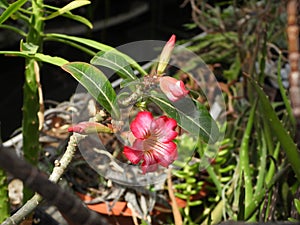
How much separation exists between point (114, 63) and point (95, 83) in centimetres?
7

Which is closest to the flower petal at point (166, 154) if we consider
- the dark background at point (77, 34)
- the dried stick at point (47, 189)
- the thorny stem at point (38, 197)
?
the thorny stem at point (38, 197)

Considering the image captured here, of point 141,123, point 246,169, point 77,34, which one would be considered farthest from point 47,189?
point 77,34

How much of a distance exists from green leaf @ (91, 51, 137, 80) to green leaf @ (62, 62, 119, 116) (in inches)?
1.8

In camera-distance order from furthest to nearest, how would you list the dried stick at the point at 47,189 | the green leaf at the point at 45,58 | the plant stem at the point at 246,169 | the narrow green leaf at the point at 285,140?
the plant stem at the point at 246,169
the narrow green leaf at the point at 285,140
the green leaf at the point at 45,58
the dried stick at the point at 47,189

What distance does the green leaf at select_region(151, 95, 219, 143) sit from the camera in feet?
2.31

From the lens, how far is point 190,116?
2.34ft

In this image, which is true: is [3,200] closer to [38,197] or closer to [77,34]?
[38,197]

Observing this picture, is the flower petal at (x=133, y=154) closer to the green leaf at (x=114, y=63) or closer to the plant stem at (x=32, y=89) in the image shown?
the green leaf at (x=114, y=63)

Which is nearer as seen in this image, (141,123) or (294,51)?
(294,51)

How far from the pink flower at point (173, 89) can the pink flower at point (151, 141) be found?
0.10 ft

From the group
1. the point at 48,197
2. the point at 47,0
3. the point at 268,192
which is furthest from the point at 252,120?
the point at 48,197

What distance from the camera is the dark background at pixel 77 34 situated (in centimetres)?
198

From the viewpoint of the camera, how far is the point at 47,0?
103 cm

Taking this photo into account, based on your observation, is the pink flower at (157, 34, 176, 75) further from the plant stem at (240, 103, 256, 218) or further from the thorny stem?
the plant stem at (240, 103, 256, 218)
